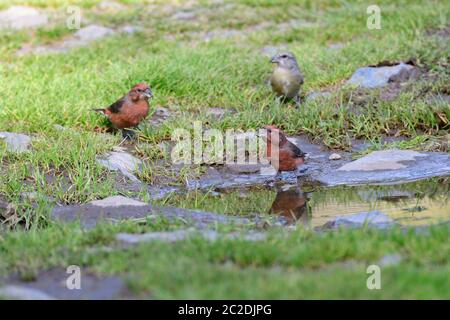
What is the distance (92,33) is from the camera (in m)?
11.3

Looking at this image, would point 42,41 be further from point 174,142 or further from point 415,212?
point 415,212

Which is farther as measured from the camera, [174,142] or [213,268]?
[174,142]

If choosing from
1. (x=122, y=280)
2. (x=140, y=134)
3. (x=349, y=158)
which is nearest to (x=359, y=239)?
(x=122, y=280)

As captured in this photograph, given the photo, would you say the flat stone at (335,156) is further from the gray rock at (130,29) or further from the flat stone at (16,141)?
the gray rock at (130,29)

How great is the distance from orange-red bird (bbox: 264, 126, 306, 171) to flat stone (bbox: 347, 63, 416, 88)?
79.0 inches

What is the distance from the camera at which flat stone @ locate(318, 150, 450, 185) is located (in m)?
7.05

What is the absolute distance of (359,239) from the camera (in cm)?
464

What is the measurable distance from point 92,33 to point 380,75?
3.99 m

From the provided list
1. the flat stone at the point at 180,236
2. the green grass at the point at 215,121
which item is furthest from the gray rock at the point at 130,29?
the flat stone at the point at 180,236

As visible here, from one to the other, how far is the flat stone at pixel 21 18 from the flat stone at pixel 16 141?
163 inches

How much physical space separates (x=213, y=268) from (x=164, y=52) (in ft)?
20.9

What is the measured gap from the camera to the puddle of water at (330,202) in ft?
19.2
